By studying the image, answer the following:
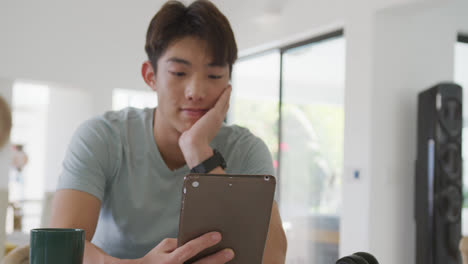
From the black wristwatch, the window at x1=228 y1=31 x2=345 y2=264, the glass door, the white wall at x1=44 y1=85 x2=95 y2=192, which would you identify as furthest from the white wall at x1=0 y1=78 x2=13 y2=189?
the black wristwatch

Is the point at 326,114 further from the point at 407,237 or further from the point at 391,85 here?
the point at 407,237

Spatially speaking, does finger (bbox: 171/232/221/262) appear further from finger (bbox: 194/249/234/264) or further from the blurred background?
the blurred background

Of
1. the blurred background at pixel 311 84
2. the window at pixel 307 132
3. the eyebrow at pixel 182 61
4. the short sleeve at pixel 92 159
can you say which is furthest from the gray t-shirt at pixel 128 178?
the window at pixel 307 132

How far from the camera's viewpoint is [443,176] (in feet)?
11.9

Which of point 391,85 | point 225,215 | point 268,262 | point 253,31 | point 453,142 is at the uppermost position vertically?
point 253,31

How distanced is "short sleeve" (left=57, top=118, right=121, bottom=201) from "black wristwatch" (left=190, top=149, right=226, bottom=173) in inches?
8.6

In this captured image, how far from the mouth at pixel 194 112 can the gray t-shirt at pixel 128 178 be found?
118 millimetres

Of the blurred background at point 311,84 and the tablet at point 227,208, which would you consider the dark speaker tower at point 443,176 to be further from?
the tablet at point 227,208

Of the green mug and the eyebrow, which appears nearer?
the green mug

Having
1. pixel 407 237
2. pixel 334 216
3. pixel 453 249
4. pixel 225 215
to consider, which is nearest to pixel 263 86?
pixel 334 216

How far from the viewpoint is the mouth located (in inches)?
53.1

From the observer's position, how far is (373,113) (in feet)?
12.8

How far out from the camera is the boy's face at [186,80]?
1.29 m

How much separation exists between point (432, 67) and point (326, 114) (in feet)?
3.27
